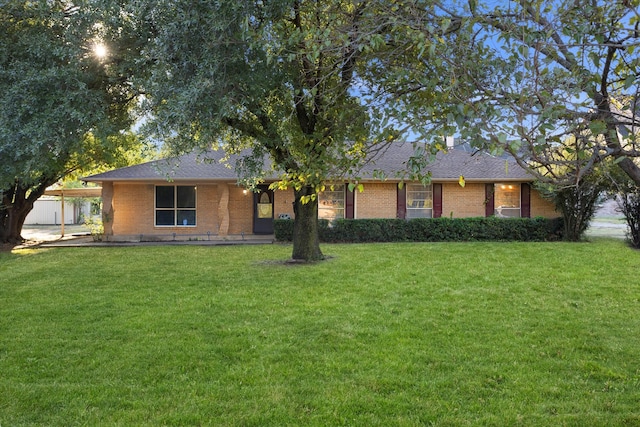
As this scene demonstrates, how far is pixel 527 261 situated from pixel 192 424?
10.1 m

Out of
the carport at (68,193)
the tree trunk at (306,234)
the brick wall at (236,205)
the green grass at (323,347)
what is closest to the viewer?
the green grass at (323,347)

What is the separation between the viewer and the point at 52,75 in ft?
21.8

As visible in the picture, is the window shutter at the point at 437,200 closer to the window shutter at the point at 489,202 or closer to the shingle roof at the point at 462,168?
the shingle roof at the point at 462,168

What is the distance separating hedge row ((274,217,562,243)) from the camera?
16062mm

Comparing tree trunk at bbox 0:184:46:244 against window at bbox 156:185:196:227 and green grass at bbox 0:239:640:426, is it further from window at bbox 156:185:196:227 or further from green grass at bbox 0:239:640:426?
green grass at bbox 0:239:640:426

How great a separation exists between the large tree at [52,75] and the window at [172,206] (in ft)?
34.1

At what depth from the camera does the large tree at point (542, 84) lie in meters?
2.65

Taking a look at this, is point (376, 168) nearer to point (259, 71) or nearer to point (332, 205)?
point (332, 205)

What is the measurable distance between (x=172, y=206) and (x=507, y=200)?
1470cm

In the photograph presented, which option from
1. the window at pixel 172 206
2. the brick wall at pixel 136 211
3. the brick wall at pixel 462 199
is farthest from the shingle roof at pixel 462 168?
the brick wall at pixel 136 211

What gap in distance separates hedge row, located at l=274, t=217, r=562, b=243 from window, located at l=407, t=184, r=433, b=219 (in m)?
2.43

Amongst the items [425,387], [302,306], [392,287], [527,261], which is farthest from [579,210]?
[425,387]

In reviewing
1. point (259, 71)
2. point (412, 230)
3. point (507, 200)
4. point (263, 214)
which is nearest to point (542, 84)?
point (259, 71)

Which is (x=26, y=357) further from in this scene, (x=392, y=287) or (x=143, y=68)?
A: (x=392, y=287)
